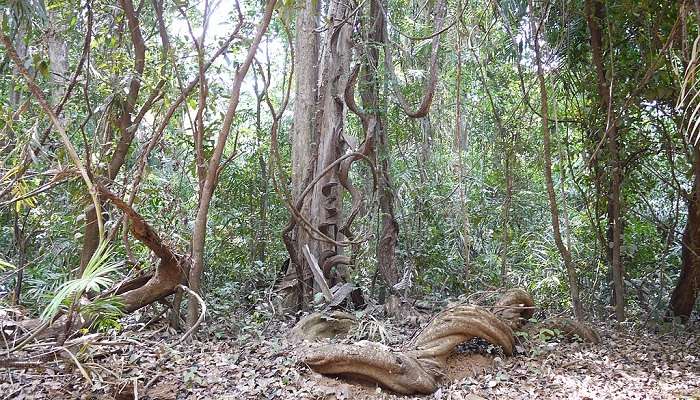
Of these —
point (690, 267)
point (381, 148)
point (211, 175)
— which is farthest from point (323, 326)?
point (690, 267)

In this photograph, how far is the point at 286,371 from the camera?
150 inches

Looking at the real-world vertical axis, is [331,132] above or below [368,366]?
above

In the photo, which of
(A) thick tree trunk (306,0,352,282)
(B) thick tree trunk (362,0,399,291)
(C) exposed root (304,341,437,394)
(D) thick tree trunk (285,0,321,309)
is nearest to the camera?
(C) exposed root (304,341,437,394)

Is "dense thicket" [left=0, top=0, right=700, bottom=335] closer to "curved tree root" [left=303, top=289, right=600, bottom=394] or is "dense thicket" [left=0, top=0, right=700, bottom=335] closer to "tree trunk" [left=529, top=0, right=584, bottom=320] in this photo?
"tree trunk" [left=529, top=0, right=584, bottom=320]

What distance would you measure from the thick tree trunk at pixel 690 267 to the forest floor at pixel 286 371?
0.51 meters

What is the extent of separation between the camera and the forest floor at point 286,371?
10.9ft

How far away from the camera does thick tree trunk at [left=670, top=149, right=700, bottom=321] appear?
533 cm

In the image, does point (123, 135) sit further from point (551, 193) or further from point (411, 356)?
point (551, 193)

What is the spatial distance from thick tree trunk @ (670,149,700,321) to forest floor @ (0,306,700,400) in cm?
51

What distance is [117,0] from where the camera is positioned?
16.8 ft

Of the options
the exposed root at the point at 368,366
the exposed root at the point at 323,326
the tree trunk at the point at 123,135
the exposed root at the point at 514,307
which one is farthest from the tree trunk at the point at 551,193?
the tree trunk at the point at 123,135

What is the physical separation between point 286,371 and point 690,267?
392cm

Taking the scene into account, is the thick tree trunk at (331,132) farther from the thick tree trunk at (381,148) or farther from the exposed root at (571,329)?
the exposed root at (571,329)

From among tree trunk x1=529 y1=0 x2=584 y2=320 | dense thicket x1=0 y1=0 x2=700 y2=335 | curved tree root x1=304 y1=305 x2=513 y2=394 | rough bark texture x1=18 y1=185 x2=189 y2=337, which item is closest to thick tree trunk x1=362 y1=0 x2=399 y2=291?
dense thicket x1=0 y1=0 x2=700 y2=335
